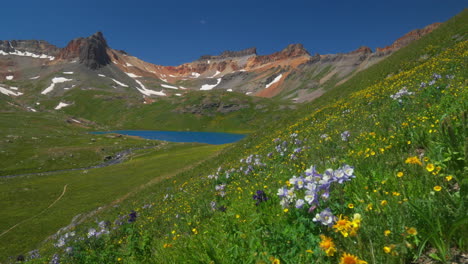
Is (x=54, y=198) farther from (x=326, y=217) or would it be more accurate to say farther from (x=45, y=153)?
(x=45, y=153)

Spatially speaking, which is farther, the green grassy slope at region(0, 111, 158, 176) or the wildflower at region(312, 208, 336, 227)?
the green grassy slope at region(0, 111, 158, 176)

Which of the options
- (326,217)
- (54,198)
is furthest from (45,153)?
(326,217)

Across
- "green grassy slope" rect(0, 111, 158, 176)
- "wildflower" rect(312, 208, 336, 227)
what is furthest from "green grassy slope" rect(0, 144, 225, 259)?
"wildflower" rect(312, 208, 336, 227)

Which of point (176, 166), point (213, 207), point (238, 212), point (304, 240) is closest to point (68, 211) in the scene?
point (176, 166)

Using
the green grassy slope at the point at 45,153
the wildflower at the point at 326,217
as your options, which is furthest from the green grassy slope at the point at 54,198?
the wildflower at the point at 326,217

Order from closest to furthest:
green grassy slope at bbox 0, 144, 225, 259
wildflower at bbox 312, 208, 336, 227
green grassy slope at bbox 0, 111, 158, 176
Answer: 1. wildflower at bbox 312, 208, 336, 227
2. green grassy slope at bbox 0, 144, 225, 259
3. green grassy slope at bbox 0, 111, 158, 176

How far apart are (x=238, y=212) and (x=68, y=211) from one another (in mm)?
37745

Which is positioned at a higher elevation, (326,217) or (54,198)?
Result: (326,217)

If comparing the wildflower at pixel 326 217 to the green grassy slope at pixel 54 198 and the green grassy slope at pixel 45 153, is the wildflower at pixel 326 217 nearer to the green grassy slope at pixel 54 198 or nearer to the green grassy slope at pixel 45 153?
the green grassy slope at pixel 54 198

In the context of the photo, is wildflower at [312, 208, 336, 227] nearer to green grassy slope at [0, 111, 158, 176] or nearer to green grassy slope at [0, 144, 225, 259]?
green grassy slope at [0, 144, 225, 259]

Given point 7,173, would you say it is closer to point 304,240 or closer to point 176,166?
point 176,166

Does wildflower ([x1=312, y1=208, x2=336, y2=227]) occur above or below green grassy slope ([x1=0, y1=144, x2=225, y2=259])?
above

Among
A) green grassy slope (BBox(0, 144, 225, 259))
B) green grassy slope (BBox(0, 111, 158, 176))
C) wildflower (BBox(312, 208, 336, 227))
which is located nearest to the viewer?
wildflower (BBox(312, 208, 336, 227))

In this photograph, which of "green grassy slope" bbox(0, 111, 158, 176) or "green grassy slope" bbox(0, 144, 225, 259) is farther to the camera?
"green grassy slope" bbox(0, 111, 158, 176)
